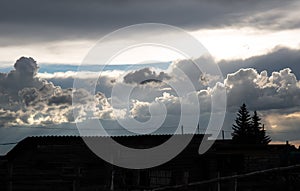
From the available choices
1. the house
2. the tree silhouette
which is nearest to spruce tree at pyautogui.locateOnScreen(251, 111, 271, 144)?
the tree silhouette

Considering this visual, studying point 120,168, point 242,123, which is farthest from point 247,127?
point 120,168

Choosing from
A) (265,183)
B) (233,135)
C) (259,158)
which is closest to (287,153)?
(259,158)

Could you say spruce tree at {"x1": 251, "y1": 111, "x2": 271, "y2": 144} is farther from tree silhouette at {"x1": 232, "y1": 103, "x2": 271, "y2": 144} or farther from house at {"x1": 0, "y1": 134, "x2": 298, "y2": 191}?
house at {"x1": 0, "y1": 134, "x2": 298, "y2": 191}

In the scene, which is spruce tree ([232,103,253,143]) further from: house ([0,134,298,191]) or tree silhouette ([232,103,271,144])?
house ([0,134,298,191])

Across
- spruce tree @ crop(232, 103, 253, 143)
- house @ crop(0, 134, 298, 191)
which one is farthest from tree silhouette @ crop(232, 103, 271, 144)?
house @ crop(0, 134, 298, 191)

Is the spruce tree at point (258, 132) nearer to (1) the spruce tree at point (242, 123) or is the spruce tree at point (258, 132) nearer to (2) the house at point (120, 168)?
(1) the spruce tree at point (242, 123)

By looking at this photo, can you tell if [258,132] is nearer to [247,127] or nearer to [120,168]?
[247,127]

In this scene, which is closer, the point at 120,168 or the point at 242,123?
the point at 120,168

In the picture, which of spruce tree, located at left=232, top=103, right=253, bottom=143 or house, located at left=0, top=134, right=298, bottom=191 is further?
spruce tree, located at left=232, top=103, right=253, bottom=143

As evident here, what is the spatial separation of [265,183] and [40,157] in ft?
39.1

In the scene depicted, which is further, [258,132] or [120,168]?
[258,132]

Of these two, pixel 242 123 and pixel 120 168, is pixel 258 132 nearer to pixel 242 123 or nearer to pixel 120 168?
pixel 242 123

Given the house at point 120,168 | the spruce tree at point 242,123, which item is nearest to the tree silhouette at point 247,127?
the spruce tree at point 242,123

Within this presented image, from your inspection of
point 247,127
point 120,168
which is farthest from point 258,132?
point 120,168
